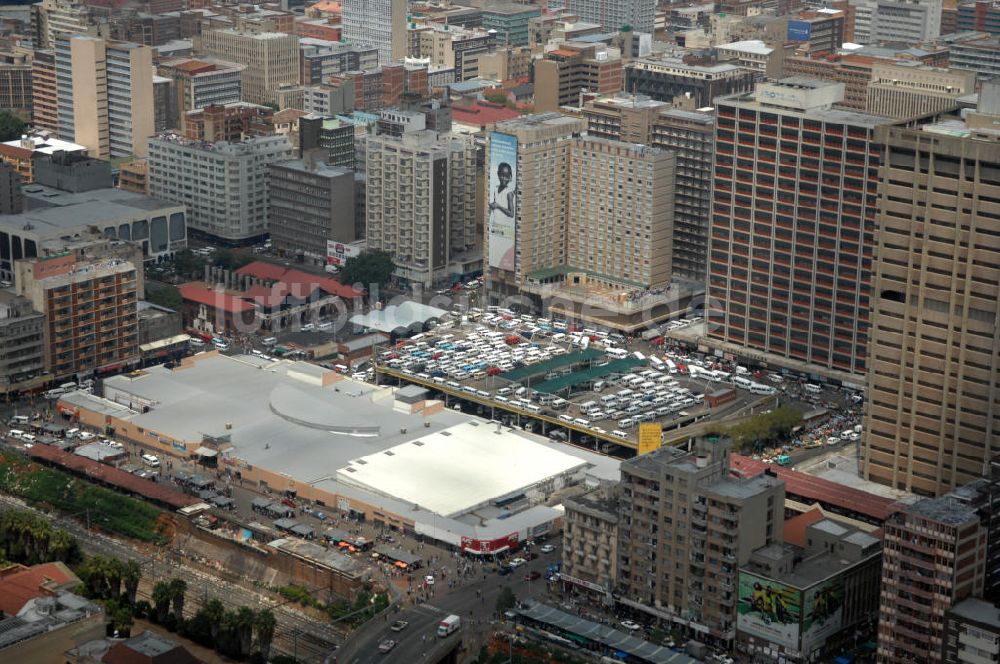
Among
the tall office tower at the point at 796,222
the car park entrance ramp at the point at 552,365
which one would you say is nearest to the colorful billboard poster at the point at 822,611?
the tall office tower at the point at 796,222

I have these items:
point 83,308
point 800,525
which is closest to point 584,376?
point 800,525

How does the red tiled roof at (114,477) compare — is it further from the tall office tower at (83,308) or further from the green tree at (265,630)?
the green tree at (265,630)

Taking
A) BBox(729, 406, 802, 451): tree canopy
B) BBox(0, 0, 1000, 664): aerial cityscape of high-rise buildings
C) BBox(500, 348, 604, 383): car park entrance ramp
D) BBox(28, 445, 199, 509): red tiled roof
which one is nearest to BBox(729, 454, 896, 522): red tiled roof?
BBox(0, 0, 1000, 664): aerial cityscape of high-rise buildings

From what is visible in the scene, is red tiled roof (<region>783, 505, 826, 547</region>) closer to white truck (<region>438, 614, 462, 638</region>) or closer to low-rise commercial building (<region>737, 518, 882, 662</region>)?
low-rise commercial building (<region>737, 518, 882, 662</region>)

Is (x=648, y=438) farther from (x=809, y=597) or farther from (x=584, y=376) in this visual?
(x=809, y=597)

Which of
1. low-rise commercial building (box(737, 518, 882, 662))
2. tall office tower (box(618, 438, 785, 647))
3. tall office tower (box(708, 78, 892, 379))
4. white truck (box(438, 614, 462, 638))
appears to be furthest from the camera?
tall office tower (box(708, 78, 892, 379))

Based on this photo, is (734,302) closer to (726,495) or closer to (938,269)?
(938,269)
